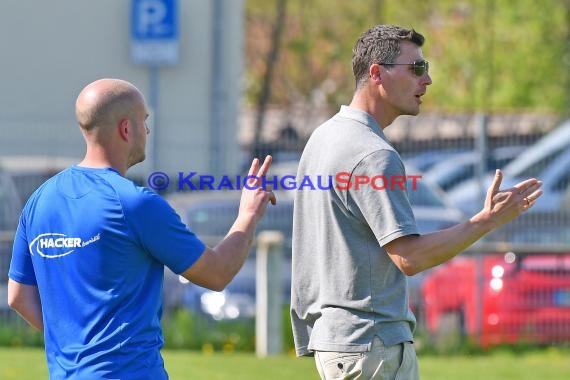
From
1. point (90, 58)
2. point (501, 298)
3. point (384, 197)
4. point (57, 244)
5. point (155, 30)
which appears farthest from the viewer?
point (90, 58)

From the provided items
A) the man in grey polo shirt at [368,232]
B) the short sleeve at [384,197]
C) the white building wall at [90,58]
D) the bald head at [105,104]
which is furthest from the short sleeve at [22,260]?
the white building wall at [90,58]

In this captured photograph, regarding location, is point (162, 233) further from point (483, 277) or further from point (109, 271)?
point (483, 277)

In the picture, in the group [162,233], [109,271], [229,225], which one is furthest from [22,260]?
[229,225]

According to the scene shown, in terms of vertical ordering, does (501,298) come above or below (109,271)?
below

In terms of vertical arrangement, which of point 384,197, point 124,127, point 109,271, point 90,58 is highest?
point 90,58

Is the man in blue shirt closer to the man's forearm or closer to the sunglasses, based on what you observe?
the man's forearm

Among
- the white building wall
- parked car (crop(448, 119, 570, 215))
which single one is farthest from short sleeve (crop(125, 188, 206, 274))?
the white building wall

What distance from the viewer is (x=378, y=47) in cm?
509

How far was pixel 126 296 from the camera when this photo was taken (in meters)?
4.45

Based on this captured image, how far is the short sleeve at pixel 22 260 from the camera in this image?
4.80 m

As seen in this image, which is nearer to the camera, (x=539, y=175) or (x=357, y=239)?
(x=357, y=239)

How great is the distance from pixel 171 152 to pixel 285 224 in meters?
1.61

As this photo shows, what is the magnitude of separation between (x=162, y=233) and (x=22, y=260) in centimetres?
67

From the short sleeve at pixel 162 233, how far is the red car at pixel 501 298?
29.0ft
